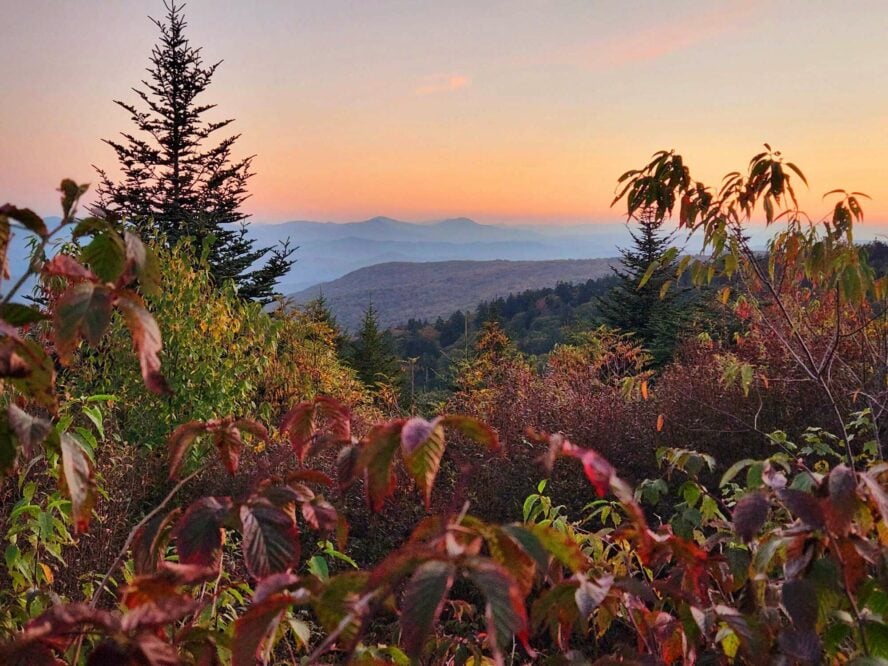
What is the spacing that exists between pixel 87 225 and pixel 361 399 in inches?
467

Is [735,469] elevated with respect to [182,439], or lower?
lower

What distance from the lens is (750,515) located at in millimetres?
1084

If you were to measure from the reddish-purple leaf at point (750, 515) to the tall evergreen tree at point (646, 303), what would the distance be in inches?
698

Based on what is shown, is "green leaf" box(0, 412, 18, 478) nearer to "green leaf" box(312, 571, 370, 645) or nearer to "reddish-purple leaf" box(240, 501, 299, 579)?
"reddish-purple leaf" box(240, 501, 299, 579)

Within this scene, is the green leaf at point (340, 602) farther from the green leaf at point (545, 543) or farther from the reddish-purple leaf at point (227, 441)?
the reddish-purple leaf at point (227, 441)

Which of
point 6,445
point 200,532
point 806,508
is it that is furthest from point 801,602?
point 6,445

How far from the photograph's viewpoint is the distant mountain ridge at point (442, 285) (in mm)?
87875

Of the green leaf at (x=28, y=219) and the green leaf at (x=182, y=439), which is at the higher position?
the green leaf at (x=28, y=219)

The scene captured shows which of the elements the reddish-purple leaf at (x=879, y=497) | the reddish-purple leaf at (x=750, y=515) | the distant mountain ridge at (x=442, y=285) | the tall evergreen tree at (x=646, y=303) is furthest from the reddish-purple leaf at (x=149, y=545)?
the distant mountain ridge at (x=442, y=285)

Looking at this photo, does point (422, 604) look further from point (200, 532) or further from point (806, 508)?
point (806, 508)

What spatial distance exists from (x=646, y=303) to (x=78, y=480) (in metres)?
22.6

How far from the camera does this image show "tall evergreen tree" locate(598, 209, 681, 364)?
19078 millimetres

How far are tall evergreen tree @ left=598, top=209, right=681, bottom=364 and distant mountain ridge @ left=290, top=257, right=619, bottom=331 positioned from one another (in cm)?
5542

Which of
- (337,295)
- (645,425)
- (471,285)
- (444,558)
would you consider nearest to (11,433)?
(444,558)
